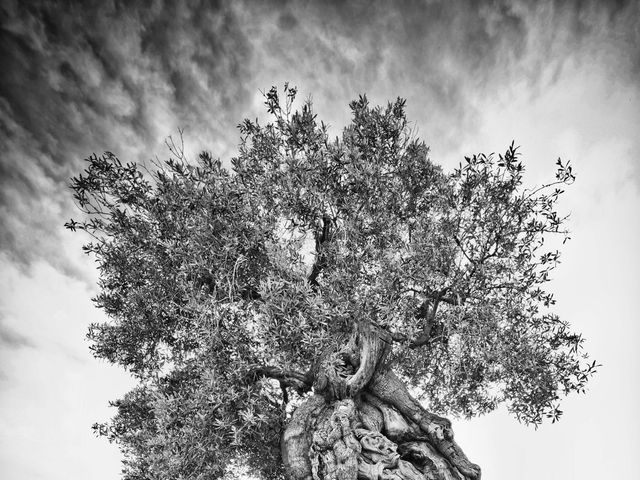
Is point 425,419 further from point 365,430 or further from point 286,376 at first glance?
point 286,376

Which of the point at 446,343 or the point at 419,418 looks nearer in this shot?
the point at 419,418

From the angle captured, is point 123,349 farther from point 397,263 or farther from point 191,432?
point 397,263

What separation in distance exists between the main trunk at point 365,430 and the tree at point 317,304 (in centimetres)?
4

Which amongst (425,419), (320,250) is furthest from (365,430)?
(320,250)

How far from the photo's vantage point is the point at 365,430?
9500 mm

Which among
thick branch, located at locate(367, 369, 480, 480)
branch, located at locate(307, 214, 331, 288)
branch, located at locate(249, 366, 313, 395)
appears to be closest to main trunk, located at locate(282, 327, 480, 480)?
thick branch, located at locate(367, 369, 480, 480)

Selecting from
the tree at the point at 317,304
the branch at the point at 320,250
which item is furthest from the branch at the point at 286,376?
the branch at the point at 320,250

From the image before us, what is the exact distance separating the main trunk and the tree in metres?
0.04

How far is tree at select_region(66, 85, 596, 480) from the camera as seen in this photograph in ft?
31.7

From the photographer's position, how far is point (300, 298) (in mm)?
9953

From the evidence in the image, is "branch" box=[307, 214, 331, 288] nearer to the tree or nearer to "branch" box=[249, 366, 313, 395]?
the tree

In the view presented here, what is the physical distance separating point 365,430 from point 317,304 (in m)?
3.22

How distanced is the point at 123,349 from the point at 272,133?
28.1 ft

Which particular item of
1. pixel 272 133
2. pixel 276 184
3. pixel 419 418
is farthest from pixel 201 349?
pixel 272 133
